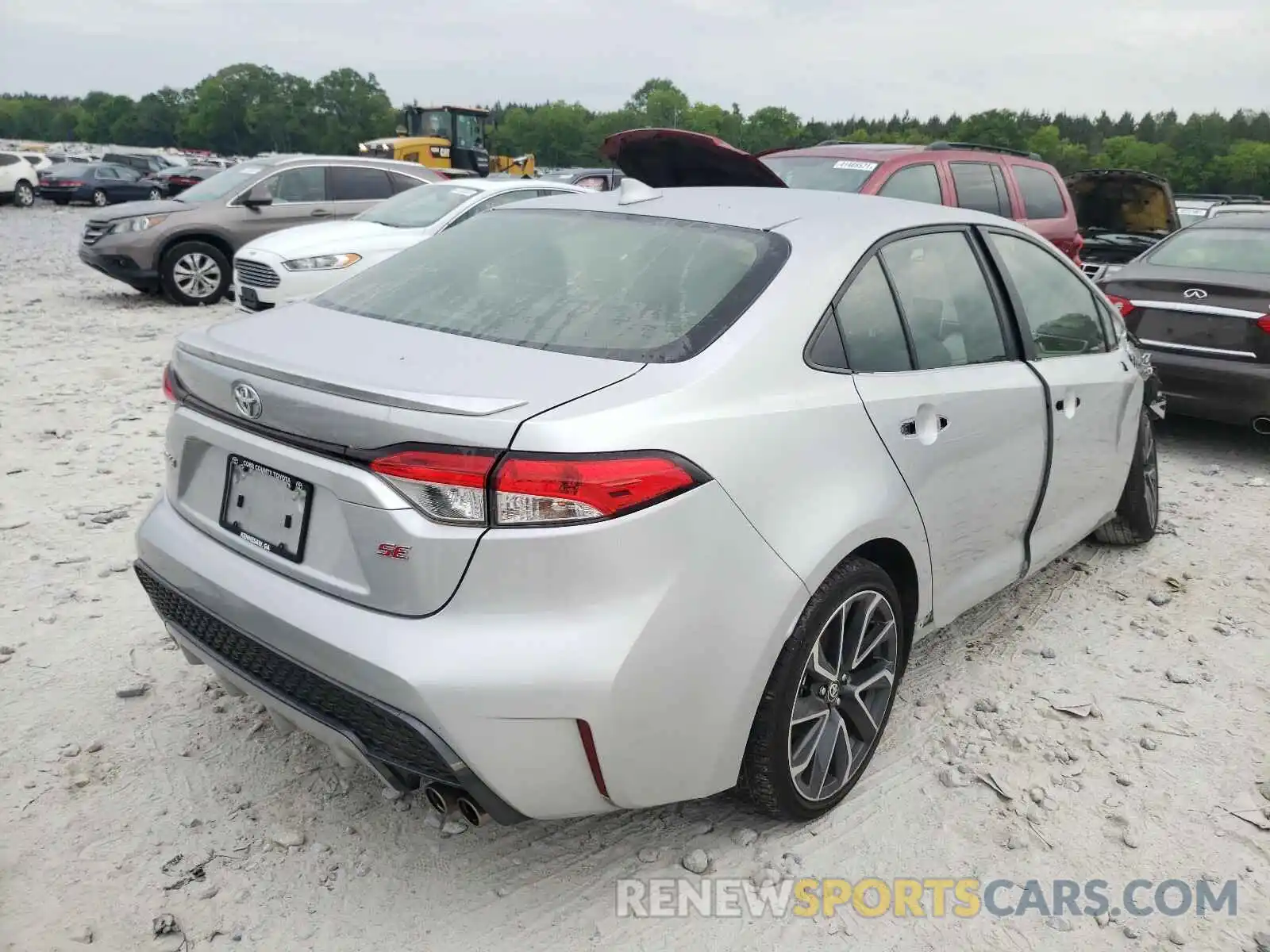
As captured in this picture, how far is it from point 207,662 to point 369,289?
1146mm

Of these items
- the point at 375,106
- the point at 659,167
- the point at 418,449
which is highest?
the point at 375,106

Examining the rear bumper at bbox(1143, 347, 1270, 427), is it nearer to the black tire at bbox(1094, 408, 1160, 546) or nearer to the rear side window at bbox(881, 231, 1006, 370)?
the black tire at bbox(1094, 408, 1160, 546)

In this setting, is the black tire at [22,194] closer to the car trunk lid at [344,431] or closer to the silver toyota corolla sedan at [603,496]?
the silver toyota corolla sedan at [603,496]

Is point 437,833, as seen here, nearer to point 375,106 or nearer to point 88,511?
point 88,511

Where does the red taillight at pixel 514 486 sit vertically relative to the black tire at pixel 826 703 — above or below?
above

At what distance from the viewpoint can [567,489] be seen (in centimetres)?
194

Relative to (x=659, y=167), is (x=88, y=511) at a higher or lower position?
lower

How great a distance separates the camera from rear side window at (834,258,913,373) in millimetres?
2621

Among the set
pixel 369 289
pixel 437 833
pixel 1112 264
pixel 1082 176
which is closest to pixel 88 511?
pixel 369 289

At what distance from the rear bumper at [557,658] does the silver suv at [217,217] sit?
31.4 ft

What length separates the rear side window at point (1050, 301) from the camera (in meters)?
3.45

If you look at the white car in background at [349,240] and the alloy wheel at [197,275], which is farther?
the alloy wheel at [197,275]

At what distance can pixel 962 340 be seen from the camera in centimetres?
309

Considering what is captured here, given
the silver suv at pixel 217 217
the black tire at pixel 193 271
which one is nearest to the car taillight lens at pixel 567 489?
the silver suv at pixel 217 217
